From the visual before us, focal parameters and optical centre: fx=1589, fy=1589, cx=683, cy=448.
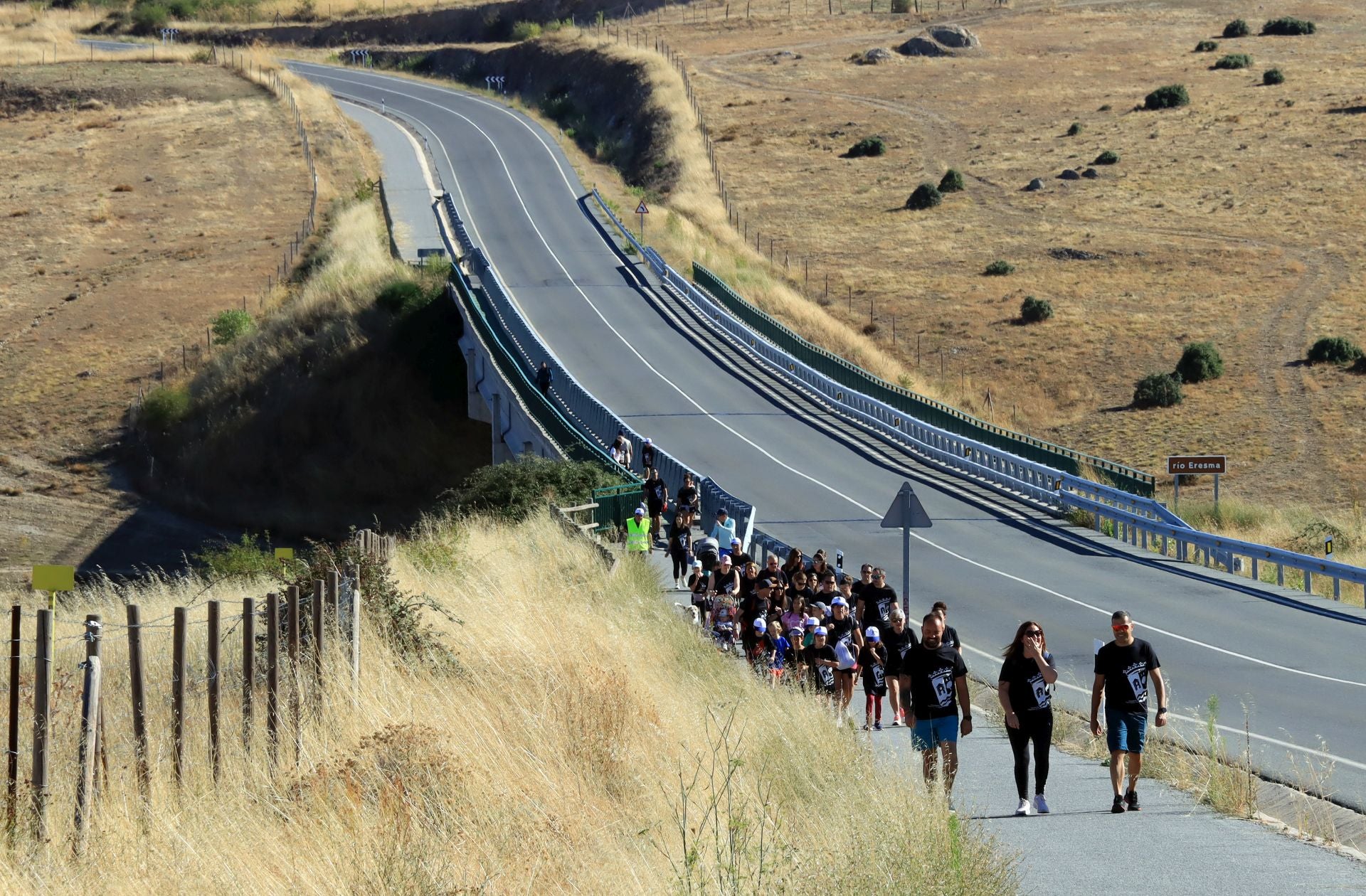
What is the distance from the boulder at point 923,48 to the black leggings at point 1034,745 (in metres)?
96.0

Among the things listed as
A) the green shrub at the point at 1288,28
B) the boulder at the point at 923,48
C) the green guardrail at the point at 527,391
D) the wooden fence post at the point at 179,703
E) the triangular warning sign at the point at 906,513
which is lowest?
the green guardrail at the point at 527,391

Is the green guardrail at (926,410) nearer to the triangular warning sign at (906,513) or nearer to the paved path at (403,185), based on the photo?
the paved path at (403,185)

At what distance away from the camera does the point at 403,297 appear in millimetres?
53344

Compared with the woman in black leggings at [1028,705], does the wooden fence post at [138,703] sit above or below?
above

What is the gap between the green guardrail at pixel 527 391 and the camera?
109 feet

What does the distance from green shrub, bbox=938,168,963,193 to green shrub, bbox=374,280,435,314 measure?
103 feet

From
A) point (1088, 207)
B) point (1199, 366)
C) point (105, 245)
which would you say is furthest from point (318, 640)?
point (1088, 207)

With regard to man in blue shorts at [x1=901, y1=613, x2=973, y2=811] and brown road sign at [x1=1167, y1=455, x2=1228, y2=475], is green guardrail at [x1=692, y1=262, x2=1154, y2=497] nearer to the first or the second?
brown road sign at [x1=1167, y1=455, x2=1228, y2=475]

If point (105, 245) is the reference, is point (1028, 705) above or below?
above

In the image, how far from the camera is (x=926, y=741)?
37.1 feet

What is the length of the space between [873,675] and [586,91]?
83.0 meters

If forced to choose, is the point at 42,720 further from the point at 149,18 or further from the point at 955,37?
the point at 149,18

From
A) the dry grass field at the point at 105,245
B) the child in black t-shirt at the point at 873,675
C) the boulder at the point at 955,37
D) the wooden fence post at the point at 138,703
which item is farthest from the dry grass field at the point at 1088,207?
the wooden fence post at the point at 138,703

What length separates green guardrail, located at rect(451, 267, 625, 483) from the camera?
3333 centimetres
